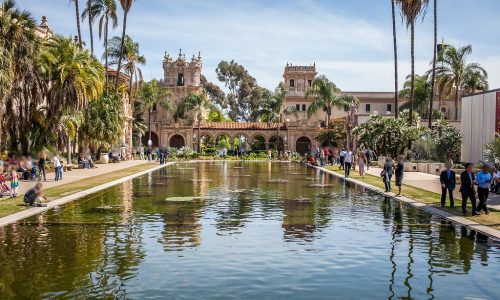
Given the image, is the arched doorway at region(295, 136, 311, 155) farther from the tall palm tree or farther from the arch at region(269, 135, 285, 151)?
the tall palm tree

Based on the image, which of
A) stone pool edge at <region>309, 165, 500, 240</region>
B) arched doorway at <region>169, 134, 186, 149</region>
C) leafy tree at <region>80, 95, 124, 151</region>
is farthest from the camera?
arched doorway at <region>169, 134, 186, 149</region>

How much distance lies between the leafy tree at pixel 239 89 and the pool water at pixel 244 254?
9953 cm

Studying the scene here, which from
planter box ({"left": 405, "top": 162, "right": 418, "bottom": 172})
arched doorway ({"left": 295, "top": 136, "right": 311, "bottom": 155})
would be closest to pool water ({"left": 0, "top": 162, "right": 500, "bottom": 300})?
planter box ({"left": 405, "top": 162, "right": 418, "bottom": 172})

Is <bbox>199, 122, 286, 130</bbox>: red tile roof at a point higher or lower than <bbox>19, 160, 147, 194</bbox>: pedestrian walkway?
higher

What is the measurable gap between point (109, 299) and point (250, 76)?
111 metres

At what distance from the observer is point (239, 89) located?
117812 mm

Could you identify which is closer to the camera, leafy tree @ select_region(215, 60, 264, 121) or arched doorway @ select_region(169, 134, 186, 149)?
arched doorway @ select_region(169, 134, 186, 149)

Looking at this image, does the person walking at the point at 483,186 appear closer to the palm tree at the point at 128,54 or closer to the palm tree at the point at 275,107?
the palm tree at the point at 128,54

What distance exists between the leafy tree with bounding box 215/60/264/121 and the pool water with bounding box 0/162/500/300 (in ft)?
327

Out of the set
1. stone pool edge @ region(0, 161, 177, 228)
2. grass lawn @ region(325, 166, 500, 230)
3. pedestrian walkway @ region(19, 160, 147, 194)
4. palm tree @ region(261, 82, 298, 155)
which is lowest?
grass lawn @ region(325, 166, 500, 230)

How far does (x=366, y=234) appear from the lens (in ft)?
42.7

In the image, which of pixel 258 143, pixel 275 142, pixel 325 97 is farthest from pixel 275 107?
pixel 325 97

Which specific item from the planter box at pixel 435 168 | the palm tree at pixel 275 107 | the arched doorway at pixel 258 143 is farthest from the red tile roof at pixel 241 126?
the planter box at pixel 435 168

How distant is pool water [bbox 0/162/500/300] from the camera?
27.3ft
